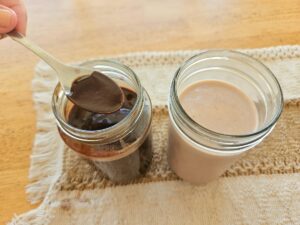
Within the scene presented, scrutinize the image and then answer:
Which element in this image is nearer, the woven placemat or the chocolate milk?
the chocolate milk

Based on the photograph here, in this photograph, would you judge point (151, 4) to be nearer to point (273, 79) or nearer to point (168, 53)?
point (168, 53)

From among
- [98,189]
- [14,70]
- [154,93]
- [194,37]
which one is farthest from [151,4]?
[98,189]

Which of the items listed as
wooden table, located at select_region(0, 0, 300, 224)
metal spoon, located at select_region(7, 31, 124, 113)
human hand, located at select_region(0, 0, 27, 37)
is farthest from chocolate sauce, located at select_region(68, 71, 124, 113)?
wooden table, located at select_region(0, 0, 300, 224)

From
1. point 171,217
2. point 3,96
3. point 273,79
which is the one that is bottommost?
point 171,217

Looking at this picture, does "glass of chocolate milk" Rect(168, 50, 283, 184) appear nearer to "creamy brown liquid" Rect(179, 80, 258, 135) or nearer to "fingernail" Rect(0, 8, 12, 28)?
"creamy brown liquid" Rect(179, 80, 258, 135)

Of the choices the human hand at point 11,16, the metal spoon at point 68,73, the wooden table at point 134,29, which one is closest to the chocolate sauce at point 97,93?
the metal spoon at point 68,73

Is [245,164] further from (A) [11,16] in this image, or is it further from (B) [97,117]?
(A) [11,16]
